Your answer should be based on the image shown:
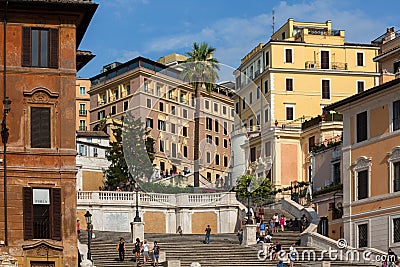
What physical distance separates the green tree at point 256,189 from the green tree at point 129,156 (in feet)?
31.2

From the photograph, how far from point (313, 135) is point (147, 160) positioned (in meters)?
16.9

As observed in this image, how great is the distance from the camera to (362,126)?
62719 millimetres

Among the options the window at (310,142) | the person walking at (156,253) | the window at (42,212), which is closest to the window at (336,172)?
the window at (310,142)

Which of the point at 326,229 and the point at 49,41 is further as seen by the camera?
the point at 326,229

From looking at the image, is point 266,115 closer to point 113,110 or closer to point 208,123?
point 208,123

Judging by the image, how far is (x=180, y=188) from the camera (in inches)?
3354

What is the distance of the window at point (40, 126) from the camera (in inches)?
1881

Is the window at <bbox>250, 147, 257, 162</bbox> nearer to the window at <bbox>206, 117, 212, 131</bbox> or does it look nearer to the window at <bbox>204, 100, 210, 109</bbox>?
the window at <bbox>204, 100, 210, 109</bbox>

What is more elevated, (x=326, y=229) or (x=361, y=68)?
(x=361, y=68)

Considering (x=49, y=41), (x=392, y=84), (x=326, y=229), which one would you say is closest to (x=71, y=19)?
(x=49, y=41)

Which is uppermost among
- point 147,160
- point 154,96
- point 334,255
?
point 154,96

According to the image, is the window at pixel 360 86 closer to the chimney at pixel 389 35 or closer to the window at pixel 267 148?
the window at pixel 267 148

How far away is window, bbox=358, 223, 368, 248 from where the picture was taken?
61500 millimetres

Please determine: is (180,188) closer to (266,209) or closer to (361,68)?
(266,209)
